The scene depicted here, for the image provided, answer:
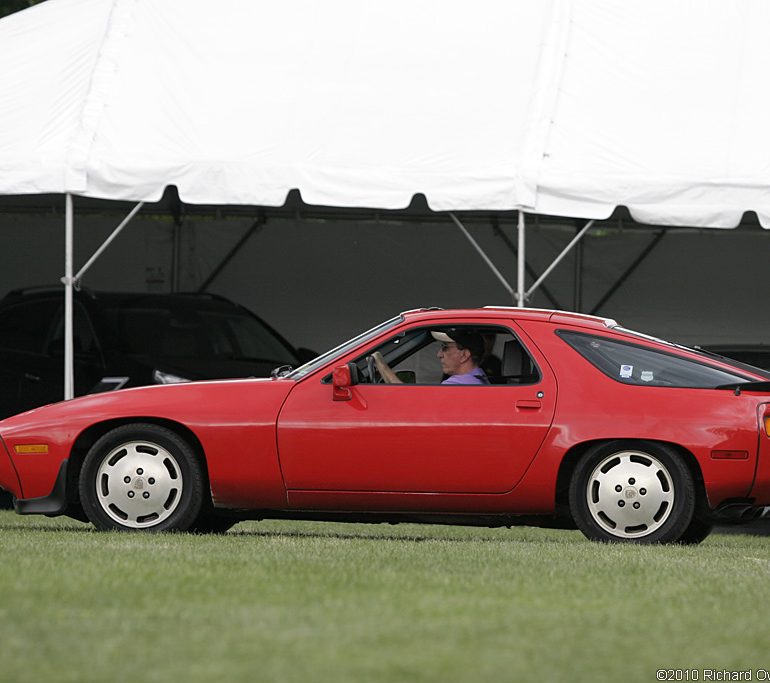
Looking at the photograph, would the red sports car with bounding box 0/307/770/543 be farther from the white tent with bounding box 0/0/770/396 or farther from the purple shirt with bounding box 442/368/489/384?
the white tent with bounding box 0/0/770/396

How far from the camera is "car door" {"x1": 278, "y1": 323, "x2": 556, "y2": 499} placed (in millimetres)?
8539

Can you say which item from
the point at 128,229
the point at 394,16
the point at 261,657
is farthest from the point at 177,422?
the point at 128,229

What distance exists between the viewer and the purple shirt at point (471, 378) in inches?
350

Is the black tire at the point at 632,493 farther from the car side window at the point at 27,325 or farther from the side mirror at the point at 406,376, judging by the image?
the car side window at the point at 27,325

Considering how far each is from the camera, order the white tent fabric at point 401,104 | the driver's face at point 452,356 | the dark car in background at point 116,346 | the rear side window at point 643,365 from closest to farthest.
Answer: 1. the rear side window at point 643,365
2. the driver's face at point 452,356
3. the white tent fabric at point 401,104
4. the dark car in background at point 116,346

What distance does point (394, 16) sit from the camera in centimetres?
1384

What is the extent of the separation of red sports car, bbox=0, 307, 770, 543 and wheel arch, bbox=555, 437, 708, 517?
1 cm

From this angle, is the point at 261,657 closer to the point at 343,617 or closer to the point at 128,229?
the point at 343,617

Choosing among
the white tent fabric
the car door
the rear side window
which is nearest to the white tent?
the white tent fabric

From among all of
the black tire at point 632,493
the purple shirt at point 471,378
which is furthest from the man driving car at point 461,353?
the black tire at point 632,493

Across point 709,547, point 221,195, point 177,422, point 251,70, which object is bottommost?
point 709,547

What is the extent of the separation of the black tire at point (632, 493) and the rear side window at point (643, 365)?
41 centimetres

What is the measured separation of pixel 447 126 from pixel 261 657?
8317mm

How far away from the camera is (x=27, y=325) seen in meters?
14.5
